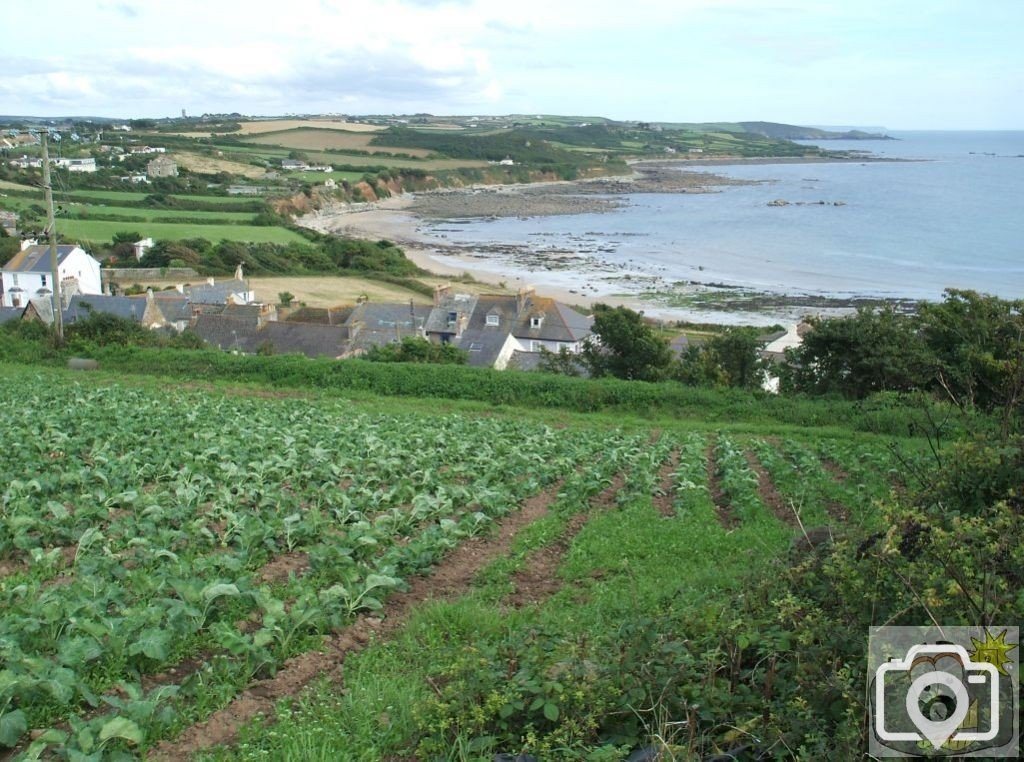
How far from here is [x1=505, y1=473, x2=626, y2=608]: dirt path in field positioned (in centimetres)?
952

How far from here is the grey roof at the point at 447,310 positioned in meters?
51.8

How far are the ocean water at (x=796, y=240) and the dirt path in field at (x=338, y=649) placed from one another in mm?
61859

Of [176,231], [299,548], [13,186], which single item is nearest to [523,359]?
[299,548]

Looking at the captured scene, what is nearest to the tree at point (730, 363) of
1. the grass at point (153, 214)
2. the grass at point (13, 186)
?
the grass at point (153, 214)

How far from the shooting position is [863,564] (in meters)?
6.01

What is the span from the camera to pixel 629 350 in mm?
36469

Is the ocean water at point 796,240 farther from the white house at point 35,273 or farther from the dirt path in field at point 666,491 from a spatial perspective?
the dirt path in field at point 666,491

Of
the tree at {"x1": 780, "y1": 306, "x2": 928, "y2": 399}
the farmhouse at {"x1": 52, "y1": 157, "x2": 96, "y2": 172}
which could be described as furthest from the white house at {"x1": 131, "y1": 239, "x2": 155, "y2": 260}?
the tree at {"x1": 780, "y1": 306, "x2": 928, "y2": 399}

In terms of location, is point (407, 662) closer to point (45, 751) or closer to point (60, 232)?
point (45, 751)

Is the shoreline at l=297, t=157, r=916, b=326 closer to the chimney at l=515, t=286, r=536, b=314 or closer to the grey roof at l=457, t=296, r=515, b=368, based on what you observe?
the chimney at l=515, t=286, r=536, b=314

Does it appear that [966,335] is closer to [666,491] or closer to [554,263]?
[666,491]

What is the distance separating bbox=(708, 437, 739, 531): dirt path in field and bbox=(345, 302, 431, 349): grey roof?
28.6 m

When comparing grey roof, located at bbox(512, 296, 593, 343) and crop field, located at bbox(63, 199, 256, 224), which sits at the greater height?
crop field, located at bbox(63, 199, 256, 224)

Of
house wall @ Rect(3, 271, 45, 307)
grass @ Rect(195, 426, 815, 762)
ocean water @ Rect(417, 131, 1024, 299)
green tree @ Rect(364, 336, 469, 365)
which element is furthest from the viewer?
ocean water @ Rect(417, 131, 1024, 299)
